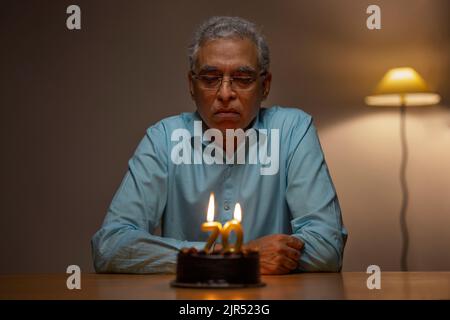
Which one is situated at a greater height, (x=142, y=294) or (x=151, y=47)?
(x=151, y=47)

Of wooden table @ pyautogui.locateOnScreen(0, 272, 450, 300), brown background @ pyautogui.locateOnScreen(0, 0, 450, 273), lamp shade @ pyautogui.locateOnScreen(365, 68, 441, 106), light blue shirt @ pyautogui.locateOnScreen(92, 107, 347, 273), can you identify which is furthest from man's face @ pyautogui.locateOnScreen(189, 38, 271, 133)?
lamp shade @ pyautogui.locateOnScreen(365, 68, 441, 106)

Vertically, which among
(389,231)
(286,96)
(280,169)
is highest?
(286,96)

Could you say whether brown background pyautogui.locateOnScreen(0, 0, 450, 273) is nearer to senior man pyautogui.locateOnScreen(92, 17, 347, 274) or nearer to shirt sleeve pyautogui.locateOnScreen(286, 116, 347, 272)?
senior man pyautogui.locateOnScreen(92, 17, 347, 274)

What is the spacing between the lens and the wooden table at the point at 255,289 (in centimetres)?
136

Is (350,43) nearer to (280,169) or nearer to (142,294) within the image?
(280,169)

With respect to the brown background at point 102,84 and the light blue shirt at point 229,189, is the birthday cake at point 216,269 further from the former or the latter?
the brown background at point 102,84

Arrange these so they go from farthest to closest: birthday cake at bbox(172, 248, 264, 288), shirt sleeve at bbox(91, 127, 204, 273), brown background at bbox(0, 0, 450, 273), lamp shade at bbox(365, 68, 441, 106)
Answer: lamp shade at bbox(365, 68, 441, 106) < brown background at bbox(0, 0, 450, 273) < shirt sleeve at bbox(91, 127, 204, 273) < birthday cake at bbox(172, 248, 264, 288)

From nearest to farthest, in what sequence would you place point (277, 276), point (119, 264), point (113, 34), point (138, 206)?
point (277, 276) → point (119, 264) → point (138, 206) → point (113, 34)

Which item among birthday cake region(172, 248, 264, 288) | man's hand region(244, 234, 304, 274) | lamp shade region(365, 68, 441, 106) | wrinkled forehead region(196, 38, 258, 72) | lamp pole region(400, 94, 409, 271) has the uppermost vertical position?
wrinkled forehead region(196, 38, 258, 72)

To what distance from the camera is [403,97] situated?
4016 mm

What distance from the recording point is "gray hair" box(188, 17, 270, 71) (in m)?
2.51

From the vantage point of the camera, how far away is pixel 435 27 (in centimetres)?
397
